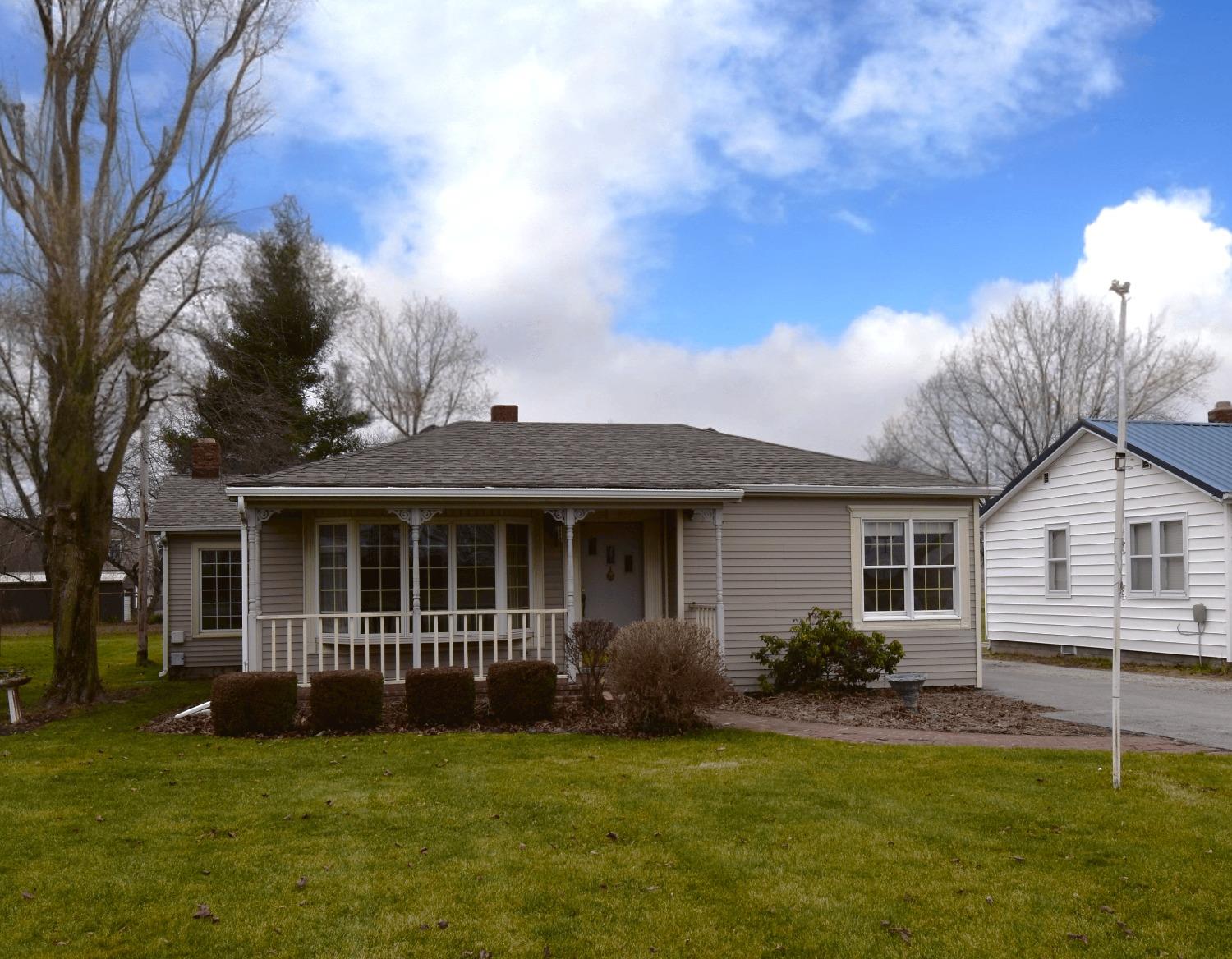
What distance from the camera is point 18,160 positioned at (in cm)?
1488

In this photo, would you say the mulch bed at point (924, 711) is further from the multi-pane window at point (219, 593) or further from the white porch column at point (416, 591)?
the multi-pane window at point (219, 593)

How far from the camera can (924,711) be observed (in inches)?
490

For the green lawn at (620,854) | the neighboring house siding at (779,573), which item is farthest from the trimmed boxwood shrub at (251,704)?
the neighboring house siding at (779,573)

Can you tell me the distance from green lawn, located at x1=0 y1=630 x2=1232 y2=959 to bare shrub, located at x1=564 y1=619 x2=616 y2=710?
2269 millimetres

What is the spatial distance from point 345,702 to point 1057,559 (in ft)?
49.4

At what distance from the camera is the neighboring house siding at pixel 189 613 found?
18.9 meters

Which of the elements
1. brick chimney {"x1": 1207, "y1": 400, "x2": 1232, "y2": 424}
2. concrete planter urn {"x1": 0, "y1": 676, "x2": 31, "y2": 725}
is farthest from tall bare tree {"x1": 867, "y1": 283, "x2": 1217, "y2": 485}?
concrete planter urn {"x1": 0, "y1": 676, "x2": 31, "y2": 725}

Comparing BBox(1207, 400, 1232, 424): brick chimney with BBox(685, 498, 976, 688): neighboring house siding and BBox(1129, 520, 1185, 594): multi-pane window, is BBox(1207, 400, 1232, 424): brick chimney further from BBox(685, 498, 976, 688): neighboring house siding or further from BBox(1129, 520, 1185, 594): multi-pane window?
BBox(685, 498, 976, 688): neighboring house siding

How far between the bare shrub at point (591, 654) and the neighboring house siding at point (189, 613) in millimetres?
9172

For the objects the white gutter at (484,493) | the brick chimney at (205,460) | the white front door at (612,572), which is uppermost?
the brick chimney at (205,460)

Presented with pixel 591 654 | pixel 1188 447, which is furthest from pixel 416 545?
pixel 1188 447

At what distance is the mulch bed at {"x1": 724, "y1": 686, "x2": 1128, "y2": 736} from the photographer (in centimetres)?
1134

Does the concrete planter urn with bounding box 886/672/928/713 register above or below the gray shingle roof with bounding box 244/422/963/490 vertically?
below

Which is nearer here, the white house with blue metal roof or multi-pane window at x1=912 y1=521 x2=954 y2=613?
multi-pane window at x1=912 y1=521 x2=954 y2=613
